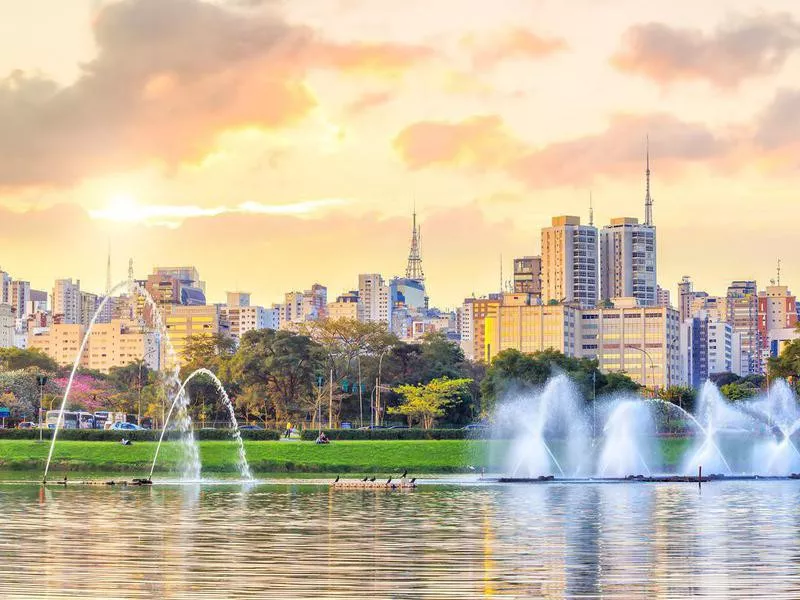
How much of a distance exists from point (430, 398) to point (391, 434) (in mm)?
23432

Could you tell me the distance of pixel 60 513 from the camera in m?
52.3

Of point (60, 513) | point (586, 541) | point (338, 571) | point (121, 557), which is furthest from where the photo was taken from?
point (60, 513)

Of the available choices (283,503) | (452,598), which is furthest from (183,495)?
(452,598)

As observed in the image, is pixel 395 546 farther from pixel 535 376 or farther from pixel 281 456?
pixel 535 376

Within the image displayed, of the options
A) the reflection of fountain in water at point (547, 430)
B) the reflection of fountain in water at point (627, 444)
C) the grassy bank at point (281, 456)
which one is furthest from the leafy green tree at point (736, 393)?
the grassy bank at point (281, 456)

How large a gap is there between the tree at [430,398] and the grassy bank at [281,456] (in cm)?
2440

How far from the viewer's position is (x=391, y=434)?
106312mm

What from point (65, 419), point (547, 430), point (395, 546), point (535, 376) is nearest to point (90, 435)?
point (65, 419)

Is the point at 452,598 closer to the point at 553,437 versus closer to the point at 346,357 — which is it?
the point at 553,437

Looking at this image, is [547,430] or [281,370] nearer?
[547,430]

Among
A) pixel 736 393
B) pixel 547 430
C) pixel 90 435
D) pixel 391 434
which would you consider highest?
pixel 736 393

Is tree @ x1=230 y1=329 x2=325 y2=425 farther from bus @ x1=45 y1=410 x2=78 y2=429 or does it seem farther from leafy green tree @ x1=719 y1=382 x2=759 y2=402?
leafy green tree @ x1=719 y1=382 x2=759 y2=402

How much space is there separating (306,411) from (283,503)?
2909 inches

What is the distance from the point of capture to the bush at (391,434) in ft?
348
